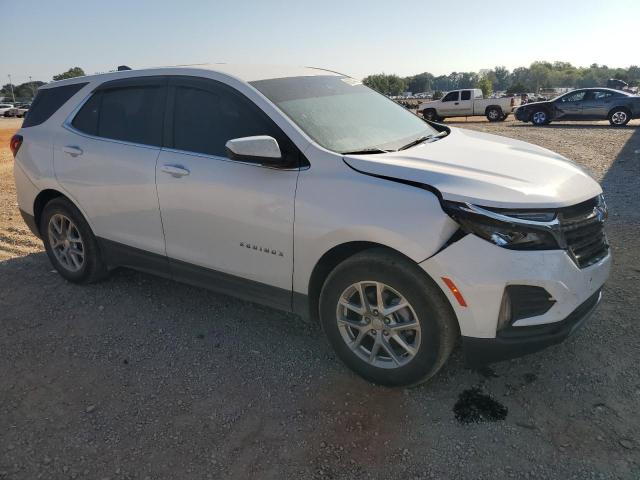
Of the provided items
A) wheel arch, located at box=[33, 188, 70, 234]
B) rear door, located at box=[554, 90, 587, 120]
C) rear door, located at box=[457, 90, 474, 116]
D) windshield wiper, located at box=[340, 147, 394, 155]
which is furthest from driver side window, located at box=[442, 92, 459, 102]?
windshield wiper, located at box=[340, 147, 394, 155]

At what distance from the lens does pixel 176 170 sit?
3562 mm

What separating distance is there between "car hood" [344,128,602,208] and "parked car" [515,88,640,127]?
1889 cm

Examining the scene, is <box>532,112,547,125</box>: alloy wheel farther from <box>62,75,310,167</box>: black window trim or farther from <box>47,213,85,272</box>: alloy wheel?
<box>47,213,85,272</box>: alloy wheel

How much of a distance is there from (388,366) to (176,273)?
179cm

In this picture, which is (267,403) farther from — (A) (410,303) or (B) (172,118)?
(B) (172,118)

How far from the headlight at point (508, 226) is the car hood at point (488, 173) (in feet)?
0.15

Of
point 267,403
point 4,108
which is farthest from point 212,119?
point 4,108

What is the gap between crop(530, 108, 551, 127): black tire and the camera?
2095 centimetres

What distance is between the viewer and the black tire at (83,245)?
4.39m

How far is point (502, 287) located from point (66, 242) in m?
3.81

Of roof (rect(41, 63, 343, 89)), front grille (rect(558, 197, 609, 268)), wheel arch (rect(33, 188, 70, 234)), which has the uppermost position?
roof (rect(41, 63, 343, 89))

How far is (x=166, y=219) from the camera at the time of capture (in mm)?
3703

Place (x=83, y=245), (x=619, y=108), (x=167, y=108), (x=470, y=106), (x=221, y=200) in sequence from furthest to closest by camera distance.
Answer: (x=470, y=106), (x=619, y=108), (x=83, y=245), (x=167, y=108), (x=221, y=200)

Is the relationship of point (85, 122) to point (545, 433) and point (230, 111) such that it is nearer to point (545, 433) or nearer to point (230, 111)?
point (230, 111)
